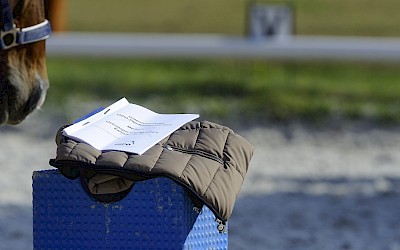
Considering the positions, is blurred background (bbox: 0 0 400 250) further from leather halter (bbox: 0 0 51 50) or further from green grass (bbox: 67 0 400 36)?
leather halter (bbox: 0 0 51 50)

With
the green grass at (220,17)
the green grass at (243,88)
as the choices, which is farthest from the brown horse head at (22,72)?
the green grass at (220,17)

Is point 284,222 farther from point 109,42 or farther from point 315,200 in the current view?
point 109,42

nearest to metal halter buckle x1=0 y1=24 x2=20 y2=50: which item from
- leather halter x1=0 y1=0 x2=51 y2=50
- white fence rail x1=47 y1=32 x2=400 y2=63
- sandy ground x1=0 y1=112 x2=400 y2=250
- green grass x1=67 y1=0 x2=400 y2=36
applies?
leather halter x1=0 y1=0 x2=51 y2=50

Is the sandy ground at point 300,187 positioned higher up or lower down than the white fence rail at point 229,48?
lower down

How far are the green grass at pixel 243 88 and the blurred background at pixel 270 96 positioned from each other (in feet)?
0.05

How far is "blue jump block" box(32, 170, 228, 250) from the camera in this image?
8.71 ft

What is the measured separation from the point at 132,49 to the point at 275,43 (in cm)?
123

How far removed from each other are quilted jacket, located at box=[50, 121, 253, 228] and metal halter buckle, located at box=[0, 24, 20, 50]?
2.08ft

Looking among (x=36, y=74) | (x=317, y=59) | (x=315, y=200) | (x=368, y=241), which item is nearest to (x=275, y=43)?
(x=317, y=59)

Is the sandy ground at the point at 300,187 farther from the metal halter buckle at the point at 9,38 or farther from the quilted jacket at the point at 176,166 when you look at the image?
the quilted jacket at the point at 176,166

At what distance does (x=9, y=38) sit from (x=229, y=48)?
466cm

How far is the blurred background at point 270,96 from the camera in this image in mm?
5297

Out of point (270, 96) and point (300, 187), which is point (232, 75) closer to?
point (270, 96)

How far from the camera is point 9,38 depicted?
329cm
